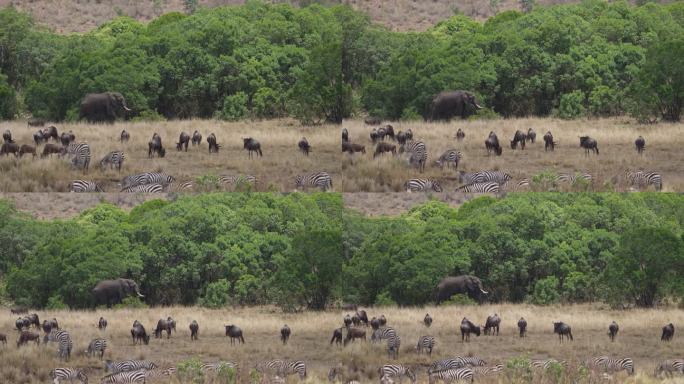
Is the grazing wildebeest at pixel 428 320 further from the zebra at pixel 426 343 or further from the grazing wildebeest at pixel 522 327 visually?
the grazing wildebeest at pixel 522 327

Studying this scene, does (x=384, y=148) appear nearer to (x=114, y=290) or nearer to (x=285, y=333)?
(x=285, y=333)

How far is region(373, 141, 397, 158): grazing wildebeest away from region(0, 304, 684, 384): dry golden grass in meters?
4.75

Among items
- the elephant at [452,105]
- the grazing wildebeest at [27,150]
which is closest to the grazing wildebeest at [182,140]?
the grazing wildebeest at [27,150]

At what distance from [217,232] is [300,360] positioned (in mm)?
9525

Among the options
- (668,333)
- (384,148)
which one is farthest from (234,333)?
(668,333)

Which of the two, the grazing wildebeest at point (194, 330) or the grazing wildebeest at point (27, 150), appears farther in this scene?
the grazing wildebeest at point (194, 330)

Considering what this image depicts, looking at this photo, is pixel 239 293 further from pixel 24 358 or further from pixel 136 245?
pixel 24 358

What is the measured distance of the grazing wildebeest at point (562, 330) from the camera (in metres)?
39.2

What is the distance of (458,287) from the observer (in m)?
44.1

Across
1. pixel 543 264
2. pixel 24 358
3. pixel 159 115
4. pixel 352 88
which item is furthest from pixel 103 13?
pixel 543 264

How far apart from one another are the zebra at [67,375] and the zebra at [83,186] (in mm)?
4549

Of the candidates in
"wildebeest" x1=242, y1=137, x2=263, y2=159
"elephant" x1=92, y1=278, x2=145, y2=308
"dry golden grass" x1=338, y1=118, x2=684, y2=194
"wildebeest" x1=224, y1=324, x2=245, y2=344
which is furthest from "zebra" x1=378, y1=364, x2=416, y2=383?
"elephant" x1=92, y1=278, x2=145, y2=308

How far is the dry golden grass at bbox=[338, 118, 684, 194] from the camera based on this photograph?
35.8m

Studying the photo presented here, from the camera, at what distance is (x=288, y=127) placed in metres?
39.1
